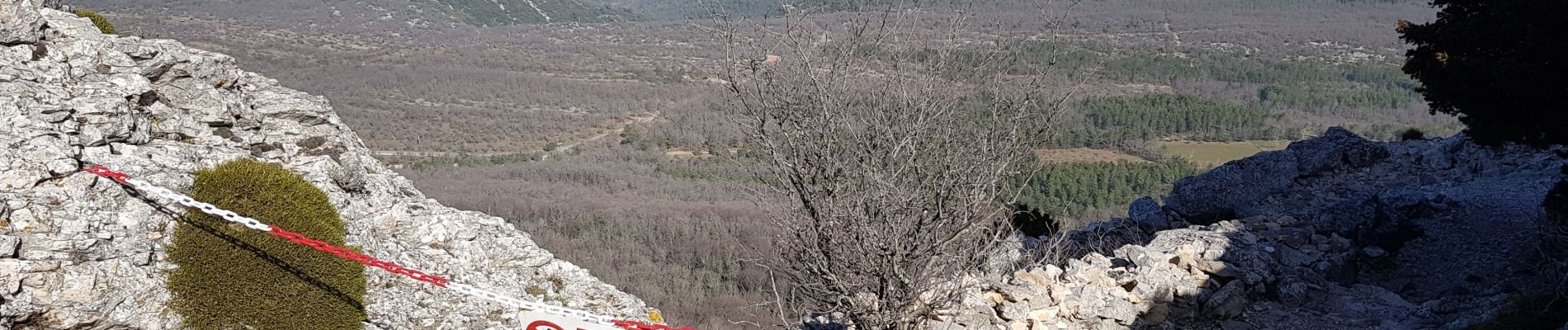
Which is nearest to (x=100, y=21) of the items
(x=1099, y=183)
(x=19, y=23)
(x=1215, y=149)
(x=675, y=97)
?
(x=19, y=23)

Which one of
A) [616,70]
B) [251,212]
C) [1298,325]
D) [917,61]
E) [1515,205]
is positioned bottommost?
[616,70]

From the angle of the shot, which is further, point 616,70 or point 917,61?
point 616,70

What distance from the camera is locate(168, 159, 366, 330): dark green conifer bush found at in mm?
6344

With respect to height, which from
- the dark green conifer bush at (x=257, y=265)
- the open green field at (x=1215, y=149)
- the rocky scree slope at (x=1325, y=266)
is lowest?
the open green field at (x=1215, y=149)

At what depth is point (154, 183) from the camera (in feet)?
21.8

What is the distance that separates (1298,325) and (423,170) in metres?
34.3

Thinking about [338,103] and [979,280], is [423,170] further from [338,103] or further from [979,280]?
[979,280]

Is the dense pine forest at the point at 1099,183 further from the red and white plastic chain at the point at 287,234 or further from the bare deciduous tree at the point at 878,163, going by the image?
the red and white plastic chain at the point at 287,234

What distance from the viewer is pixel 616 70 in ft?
278

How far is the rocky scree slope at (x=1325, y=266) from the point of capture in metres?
8.88

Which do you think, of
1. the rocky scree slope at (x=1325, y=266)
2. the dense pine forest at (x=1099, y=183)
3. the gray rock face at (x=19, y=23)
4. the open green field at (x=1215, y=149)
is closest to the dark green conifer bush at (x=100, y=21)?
the gray rock face at (x=19, y=23)

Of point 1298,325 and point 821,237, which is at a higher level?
point 821,237

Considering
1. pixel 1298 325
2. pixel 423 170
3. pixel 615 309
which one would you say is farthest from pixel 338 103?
pixel 1298 325

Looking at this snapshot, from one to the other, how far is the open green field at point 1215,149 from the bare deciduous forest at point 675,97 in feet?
5.01
